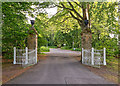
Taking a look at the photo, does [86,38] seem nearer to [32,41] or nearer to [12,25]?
[32,41]

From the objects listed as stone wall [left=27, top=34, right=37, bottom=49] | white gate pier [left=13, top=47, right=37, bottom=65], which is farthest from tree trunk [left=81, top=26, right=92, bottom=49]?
white gate pier [left=13, top=47, right=37, bottom=65]

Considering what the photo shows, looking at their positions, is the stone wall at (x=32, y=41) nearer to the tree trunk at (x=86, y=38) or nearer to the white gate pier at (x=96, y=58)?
the tree trunk at (x=86, y=38)

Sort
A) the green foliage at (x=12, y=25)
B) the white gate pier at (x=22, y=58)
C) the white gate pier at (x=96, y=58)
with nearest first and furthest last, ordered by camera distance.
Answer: the green foliage at (x=12, y=25) → the white gate pier at (x=96, y=58) → the white gate pier at (x=22, y=58)

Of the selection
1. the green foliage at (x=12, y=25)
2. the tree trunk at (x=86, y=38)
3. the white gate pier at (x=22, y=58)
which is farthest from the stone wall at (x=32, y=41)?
the tree trunk at (x=86, y=38)

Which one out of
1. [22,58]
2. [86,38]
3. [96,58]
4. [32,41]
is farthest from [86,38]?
[22,58]

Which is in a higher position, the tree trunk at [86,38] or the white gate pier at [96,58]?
the tree trunk at [86,38]

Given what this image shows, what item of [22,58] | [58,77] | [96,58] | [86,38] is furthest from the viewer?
[86,38]

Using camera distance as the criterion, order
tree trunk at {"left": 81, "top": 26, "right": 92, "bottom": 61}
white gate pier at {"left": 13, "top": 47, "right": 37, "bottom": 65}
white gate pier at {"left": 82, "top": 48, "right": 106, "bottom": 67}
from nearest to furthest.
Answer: white gate pier at {"left": 82, "top": 48, "right": 106, "bottom": 67} < white gate pier at {"left": 13, "top": 47, "right": 37, "bottom": 65} < tree trunk at {"left": 81, "top": 26, "right": 92, "bottom": 61}

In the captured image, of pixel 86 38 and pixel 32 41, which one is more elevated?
pixel 86 38

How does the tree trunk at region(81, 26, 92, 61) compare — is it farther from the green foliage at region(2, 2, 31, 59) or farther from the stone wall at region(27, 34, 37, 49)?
the green foliage at region(2, 2, 31, 59)

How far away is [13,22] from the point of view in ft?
22.9

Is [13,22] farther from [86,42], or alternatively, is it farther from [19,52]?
[86,42]

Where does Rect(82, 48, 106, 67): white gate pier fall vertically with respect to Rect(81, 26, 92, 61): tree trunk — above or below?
below

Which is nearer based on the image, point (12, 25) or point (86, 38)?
point (12, 25)
